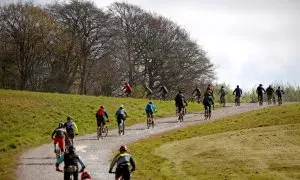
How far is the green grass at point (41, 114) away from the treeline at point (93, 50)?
692 inches

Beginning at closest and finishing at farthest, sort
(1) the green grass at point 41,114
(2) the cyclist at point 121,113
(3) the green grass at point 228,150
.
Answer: (3) the green grass at point 228,150 → (1) the green grass at point 41,114 → (2) the cyclist at point 121,113

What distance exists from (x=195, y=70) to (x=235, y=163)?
53182 mm

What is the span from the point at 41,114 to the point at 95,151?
1407cm

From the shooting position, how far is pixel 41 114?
46.6 metres

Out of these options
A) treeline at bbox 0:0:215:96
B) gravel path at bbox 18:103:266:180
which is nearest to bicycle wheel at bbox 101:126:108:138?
gravel path at bbox 18:103:266:180

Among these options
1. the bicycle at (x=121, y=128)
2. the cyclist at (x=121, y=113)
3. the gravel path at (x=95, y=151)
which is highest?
the cyclist at (x=121, y=113)

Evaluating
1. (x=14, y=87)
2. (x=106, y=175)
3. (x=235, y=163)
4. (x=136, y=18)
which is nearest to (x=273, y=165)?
(x=235, y=163)

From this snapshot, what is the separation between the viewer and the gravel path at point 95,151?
27094 millimetres

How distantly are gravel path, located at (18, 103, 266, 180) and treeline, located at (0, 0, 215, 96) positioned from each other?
2652cm

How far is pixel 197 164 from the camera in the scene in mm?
29172

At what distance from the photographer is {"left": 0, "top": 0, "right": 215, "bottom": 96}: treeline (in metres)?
68.8

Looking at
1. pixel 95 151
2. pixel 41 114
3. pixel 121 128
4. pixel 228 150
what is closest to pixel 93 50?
pixel 41 114

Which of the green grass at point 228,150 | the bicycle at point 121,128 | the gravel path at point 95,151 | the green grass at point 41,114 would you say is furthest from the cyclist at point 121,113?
the green grass at point 41,114

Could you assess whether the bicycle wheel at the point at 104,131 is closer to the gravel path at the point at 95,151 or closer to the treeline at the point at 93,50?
the gravel path at the point at 95,151
